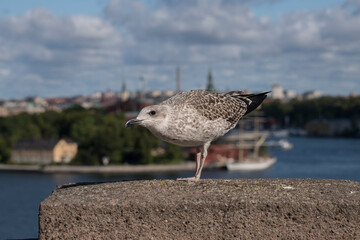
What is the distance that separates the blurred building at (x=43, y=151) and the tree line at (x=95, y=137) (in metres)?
1.06

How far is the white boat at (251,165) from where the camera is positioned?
64250mm

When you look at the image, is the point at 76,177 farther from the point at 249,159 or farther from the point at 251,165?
the point at 249,159

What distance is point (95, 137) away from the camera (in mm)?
67688

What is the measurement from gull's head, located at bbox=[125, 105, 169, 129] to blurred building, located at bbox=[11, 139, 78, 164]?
217 feet

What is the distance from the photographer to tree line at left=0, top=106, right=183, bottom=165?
6609 centimetres

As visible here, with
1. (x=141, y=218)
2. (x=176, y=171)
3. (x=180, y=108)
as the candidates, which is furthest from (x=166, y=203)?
(x=176, y=171)

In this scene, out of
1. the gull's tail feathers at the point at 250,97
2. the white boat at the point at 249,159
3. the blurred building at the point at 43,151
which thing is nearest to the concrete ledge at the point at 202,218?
the gull's tail feathers at the point at 250,97

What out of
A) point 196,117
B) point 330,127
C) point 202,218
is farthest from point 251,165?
point 202,218

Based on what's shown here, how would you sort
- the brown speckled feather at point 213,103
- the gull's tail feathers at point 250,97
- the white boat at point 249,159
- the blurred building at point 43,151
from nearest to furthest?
the brown speckled feather at point 213,103 → the gull's tail feathers at point 250,97 → the white boat at point 249,159 → the blurred building at point 43,151

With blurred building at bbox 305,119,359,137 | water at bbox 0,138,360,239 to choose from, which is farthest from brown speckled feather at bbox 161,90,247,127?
blurred building at bbox 305,119,359,137

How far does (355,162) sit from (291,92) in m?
128

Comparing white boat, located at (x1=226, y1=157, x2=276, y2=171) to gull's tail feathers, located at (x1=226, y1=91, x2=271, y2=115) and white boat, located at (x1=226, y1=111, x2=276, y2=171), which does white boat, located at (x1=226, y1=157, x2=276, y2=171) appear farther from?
gull's tail feathers, located at (x1=226, y1=91, x2=271, y2=115)

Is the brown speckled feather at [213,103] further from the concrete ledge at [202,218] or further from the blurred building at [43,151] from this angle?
the blurred building at [43,151]

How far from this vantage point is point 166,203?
373 cm
